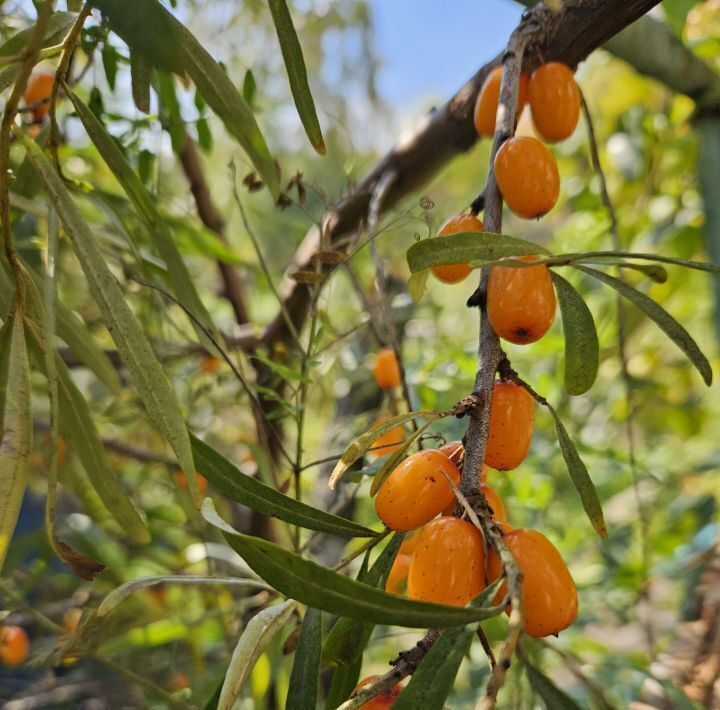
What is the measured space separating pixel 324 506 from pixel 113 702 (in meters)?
0.47

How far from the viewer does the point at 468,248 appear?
318 millimetres

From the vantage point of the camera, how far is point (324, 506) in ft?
3.16

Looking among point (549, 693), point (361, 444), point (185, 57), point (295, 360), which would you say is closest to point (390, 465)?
point (361, 444)

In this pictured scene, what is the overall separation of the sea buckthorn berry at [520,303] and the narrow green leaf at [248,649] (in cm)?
18

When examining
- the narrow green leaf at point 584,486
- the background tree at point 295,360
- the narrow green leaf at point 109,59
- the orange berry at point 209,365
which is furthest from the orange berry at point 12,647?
the narrow green leaf at point 584,486

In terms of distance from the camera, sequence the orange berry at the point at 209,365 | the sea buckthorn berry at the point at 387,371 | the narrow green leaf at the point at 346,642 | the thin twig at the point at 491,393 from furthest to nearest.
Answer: the orange berry at the point at 209,365 → the sea buckthorn berry at the point at 387,371 → the narrow green leaf at the point at 346,642 → the thin twig at the point at 491,393

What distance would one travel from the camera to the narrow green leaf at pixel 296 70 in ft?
1.11

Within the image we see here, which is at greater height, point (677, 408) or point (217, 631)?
point (677, 408)

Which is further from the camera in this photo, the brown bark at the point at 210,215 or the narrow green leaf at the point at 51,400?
the brown bark at the point at 210,215

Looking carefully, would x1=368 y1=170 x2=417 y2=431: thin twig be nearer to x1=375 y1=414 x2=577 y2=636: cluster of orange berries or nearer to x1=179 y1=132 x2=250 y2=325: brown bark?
x1=375 y1=414 x2=577 y2=636: cluster of orange berries

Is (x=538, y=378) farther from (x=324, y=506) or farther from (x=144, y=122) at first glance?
(x=144, y=122)

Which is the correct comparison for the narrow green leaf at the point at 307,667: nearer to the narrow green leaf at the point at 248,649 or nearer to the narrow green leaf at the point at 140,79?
the narrow green leaf at the point at 248,649

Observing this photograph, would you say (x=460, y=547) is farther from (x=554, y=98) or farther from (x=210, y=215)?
(x=210, y=215)

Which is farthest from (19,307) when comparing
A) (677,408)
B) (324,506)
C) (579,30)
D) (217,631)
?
(677,408)
